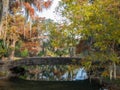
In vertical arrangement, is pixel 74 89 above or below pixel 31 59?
below

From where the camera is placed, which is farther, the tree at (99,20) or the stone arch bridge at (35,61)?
the stone arch bridge at (35,61)

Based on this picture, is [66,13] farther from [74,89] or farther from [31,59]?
[31,59]

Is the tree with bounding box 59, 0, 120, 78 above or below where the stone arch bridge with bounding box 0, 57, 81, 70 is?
above

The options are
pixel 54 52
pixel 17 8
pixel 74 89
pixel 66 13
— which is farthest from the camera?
pixel 54 52

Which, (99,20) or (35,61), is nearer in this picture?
(99,20)

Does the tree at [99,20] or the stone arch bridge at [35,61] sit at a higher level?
the tree at [99,20]

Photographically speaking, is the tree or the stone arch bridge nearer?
the tree

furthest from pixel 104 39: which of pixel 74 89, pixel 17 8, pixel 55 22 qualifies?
pixel 17 8

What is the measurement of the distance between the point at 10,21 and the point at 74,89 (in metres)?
14.4

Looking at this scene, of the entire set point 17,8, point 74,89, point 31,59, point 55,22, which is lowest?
point 74,89

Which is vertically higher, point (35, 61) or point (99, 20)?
point (99, 20)

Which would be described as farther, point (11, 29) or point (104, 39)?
point (11, 29)

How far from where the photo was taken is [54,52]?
58.6 metres

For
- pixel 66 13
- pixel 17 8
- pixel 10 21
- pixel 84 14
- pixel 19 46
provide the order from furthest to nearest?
pixel 19 46 → pixel 10 21 → pixel 17 8 → pixel 66 13 → pixel 84 14
